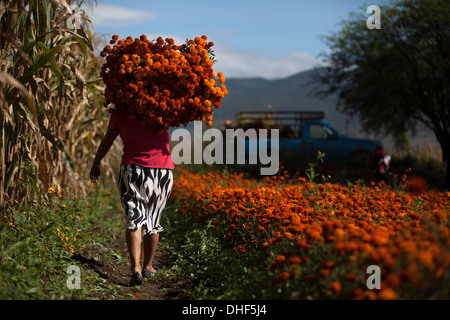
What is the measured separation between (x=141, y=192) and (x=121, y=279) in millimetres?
976

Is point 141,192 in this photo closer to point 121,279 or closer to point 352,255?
point 121,279

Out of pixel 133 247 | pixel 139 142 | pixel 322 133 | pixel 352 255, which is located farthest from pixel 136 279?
pixel 322 133

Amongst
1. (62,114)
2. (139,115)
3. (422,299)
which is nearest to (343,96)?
(62,114)

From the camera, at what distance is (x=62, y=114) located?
5.84m

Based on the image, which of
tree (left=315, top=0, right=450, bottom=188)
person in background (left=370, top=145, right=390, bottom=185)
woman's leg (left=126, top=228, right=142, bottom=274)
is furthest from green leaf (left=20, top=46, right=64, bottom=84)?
tree (left=315, top=0, right=450, bottom=188)

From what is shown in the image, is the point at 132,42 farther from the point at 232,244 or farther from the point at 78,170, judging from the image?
the point at 78,170

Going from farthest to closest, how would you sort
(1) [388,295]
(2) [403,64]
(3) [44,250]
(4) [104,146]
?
(2) [403,64]
(4) [104,146]
(3) [44,250]
(1) [388,295]

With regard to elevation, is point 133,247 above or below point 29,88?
below

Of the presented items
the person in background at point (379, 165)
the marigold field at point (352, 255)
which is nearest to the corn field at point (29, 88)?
the marigold field at point (352, 255)

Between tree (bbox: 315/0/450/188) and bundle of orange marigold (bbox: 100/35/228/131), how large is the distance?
9.43m

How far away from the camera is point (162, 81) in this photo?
13.4 ft

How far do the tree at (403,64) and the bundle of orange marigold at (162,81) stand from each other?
9427mm

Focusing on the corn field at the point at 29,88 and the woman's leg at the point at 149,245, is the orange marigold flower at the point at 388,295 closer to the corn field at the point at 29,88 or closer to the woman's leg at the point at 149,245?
the woman's leg at the point at 149,245
